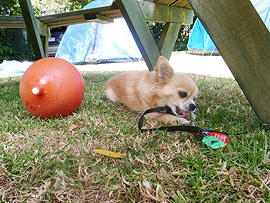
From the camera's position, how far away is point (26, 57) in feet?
34.5

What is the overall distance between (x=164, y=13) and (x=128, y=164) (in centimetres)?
289

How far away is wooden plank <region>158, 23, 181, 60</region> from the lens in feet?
11.0

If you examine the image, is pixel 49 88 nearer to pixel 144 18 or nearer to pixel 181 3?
pixel 144 18

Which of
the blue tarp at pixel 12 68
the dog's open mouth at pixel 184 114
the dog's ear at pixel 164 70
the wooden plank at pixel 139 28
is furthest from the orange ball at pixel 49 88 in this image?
the blue tarp at pixel 12 68

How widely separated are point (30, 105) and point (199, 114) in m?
1.54

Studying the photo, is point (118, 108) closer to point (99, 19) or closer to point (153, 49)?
point (153, 49)

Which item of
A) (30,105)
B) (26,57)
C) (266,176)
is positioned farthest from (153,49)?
(26,57)

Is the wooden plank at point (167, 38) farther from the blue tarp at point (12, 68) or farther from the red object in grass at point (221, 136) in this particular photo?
the blue tarp at point (12, 68)

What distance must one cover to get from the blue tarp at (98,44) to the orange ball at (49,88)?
804 cm

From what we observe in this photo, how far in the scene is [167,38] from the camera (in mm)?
3377

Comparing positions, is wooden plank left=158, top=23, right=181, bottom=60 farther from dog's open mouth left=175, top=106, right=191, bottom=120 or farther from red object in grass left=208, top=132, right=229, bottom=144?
red object in grass left=208, top=132, right=229, bottom=144

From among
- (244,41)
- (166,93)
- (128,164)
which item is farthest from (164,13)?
(128,164)

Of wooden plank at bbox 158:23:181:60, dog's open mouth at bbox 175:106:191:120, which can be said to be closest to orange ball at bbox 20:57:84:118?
dog's open mouth at bbox 175:106:191:120

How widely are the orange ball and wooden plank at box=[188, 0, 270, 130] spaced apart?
117 centimetres
